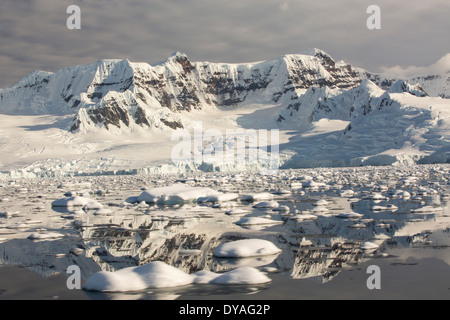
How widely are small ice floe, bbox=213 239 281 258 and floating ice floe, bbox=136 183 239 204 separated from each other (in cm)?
885

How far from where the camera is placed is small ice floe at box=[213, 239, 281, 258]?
744 cm

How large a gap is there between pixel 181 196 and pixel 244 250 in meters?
9.67

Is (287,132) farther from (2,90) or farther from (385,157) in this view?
(2,90)

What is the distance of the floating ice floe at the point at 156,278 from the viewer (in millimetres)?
5586

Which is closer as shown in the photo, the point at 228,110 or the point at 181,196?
the point at 181,196

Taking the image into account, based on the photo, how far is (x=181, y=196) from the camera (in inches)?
667

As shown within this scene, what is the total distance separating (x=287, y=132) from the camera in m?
104

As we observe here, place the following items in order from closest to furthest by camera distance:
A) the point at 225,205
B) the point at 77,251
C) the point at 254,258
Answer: the point at 254,258 → the point at 77,251 → the point at 225,205

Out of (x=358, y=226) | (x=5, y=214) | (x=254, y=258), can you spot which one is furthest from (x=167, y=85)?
(x=254, y=258)

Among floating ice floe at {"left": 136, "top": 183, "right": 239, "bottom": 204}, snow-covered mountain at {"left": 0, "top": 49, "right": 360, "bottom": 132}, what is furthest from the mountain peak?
floating ice floe at {"left": 136, "top": 183, "right": 239, "bottom": 204}

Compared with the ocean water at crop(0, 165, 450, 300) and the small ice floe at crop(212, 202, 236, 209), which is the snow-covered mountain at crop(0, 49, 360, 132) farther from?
the ocean water at crop(0, 165, 450, 300)

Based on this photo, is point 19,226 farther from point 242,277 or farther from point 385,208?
point 385,208
